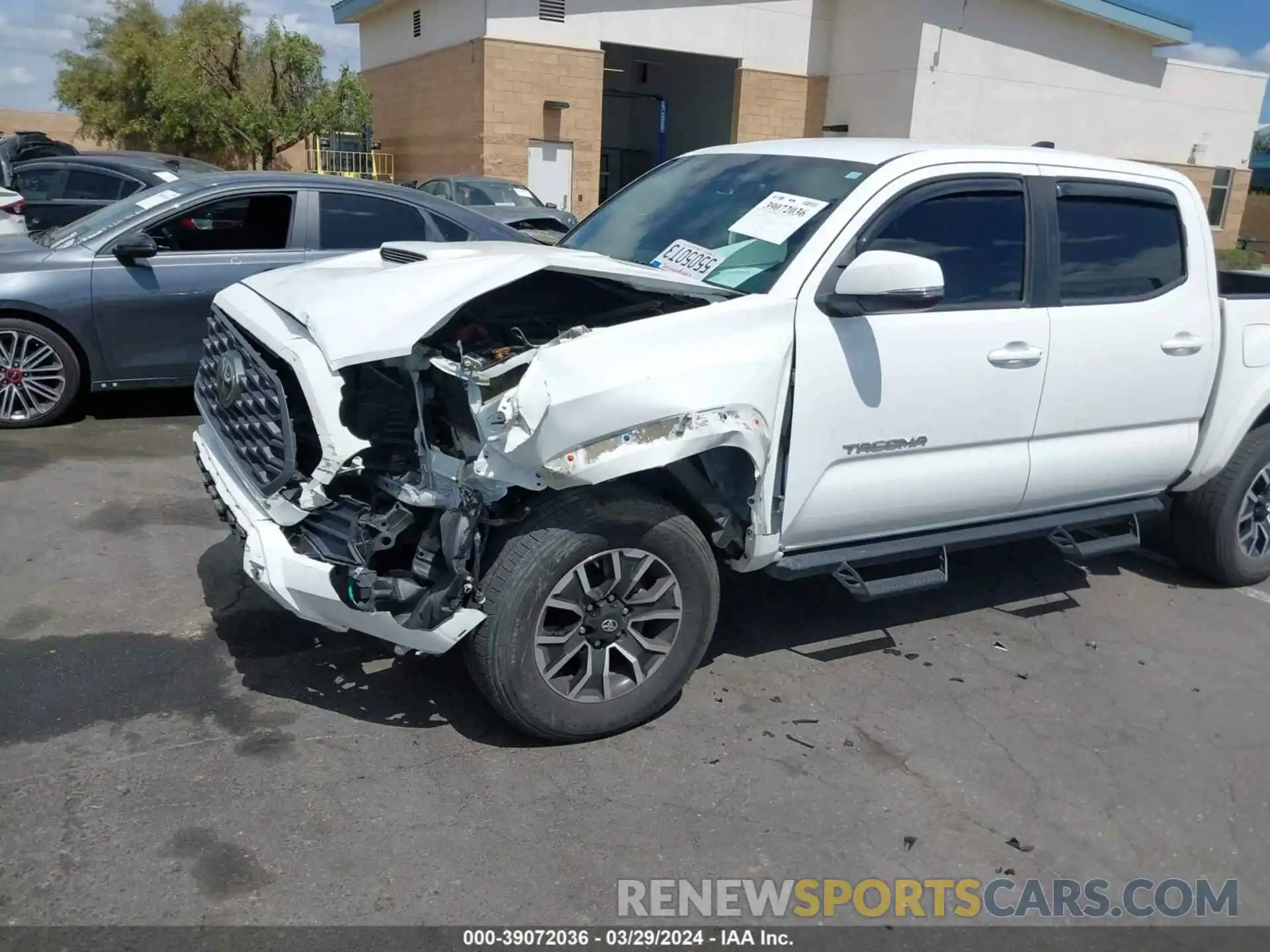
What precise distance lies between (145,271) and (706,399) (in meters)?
4.88

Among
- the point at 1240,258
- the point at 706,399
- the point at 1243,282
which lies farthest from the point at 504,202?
the point at 1240,258

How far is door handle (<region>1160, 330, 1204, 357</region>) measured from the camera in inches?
183

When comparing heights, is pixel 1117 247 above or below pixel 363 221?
above

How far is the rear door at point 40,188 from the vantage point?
36.7 ft

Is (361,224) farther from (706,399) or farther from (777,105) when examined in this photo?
(777,105)

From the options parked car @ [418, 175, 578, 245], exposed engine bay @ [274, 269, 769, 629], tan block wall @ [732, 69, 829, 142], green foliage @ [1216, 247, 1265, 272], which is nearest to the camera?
exposed engine bay @ [274, 269, 769, 629]

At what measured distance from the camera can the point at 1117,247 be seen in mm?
4609

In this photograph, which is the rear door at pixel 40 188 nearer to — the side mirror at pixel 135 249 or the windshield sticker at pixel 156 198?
the windshield sticker at pixel 156 198

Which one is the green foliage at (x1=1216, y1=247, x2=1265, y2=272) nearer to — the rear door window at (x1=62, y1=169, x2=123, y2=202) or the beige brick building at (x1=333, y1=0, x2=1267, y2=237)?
the beige brick building at (x1=333, y1=0, x2=1267, y2=237)

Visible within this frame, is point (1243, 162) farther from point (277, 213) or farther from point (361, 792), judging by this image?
point (361, 792)

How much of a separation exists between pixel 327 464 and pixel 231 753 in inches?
40.5

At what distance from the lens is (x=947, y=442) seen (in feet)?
13.6

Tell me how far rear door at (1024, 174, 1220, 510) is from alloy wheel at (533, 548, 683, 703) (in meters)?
1.86

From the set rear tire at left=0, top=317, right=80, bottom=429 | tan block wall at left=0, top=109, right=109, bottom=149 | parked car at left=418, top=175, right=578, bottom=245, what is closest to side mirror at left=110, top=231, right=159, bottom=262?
rear tire at left=0, top=317, right=80, bottom=429
